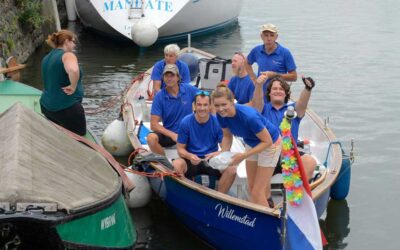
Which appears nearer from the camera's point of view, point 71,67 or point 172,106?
point 71,67

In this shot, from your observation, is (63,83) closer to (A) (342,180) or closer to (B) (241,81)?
(B) (241,81)

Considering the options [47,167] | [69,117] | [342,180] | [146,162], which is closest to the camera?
[47,167]

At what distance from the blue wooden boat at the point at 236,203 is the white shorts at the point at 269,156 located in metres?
0.44

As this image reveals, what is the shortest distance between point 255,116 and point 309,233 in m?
1.26

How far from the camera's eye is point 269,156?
6.86 metres

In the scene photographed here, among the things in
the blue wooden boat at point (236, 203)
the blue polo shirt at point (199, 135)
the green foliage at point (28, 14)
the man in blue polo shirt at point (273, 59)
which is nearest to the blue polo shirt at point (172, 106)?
the blue wooden boat at point (236, 203)

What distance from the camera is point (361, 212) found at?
9.14 m

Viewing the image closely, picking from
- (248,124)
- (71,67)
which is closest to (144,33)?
(71,67)

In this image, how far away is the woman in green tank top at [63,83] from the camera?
7.61 m

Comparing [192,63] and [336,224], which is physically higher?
[192,63]

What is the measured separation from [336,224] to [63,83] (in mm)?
3965

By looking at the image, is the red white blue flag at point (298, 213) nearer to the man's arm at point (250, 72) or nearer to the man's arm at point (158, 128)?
the man's arm at point (158, 128)

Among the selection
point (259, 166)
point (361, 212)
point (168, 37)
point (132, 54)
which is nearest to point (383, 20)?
point (168, 37)

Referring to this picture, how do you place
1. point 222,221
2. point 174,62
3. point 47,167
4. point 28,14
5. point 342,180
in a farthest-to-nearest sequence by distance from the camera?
point 28,14 → point 174,62 → point 342,180 → point 222,221 → point 47,167
